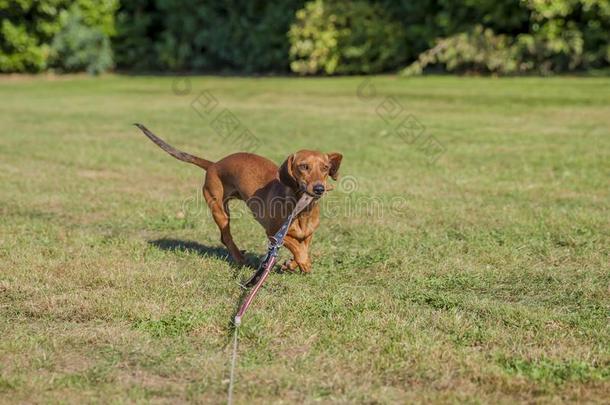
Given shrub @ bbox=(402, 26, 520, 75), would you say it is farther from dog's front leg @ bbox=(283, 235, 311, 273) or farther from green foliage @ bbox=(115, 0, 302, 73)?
dog's front leg @ bbox=(283, 235, 311, 273)

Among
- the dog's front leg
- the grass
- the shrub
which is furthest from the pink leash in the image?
the shrub

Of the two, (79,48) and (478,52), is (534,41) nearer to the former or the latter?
(478,52)

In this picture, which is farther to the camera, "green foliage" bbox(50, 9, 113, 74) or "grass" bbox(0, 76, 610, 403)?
"green foliage" bbox(50, 9, 113, 74)

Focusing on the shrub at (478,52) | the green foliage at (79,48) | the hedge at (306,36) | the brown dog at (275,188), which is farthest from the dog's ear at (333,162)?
the green foliage at (79,48)

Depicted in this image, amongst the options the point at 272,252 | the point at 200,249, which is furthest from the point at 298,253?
the point at 200,249

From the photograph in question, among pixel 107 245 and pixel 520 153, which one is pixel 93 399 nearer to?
pixel 107 245

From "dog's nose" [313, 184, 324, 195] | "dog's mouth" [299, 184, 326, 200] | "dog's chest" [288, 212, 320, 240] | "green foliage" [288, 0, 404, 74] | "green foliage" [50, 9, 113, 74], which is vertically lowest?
"green foliage" [50, 9, 113, 74]

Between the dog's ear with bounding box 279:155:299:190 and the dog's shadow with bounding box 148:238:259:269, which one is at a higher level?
the dog's ear with bounding box 279:155:299:190

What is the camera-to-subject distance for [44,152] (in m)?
12.7

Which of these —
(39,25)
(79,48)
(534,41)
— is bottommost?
(79,48)

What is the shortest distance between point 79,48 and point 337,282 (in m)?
29.8

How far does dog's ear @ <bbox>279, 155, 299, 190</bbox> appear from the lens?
5480 mm

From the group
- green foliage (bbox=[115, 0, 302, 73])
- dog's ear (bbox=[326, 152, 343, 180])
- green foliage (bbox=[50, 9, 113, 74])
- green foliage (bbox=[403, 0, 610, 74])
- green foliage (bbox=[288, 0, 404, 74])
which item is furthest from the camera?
green foliage (bbox=[50, 9, 113, 74])

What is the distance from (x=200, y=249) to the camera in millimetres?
6742
